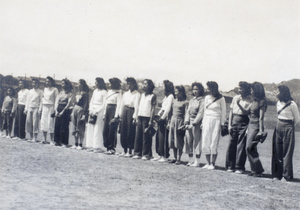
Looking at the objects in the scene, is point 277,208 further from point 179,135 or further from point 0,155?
point 0,155

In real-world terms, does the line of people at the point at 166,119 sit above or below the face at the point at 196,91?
below

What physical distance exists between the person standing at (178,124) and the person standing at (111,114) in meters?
1.72

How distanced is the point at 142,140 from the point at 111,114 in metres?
1.22

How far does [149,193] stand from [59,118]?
6.25 meters

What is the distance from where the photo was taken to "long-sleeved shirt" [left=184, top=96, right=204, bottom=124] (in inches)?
352

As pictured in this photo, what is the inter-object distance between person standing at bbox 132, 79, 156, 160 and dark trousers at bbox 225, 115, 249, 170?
2104 mm

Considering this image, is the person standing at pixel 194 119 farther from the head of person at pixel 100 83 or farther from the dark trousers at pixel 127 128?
the head of person at pixel 100 83

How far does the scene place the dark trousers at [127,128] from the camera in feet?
33.2

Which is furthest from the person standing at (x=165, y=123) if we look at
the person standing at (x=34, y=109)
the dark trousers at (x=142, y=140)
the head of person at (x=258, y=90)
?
the person standing at (x=34, y=109)

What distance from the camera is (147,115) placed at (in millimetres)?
9719

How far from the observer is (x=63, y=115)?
37.2ft

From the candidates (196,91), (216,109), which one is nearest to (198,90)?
(196,91)

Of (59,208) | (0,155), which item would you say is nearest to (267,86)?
(0,155)

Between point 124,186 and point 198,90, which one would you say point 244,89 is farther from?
point 124,186
